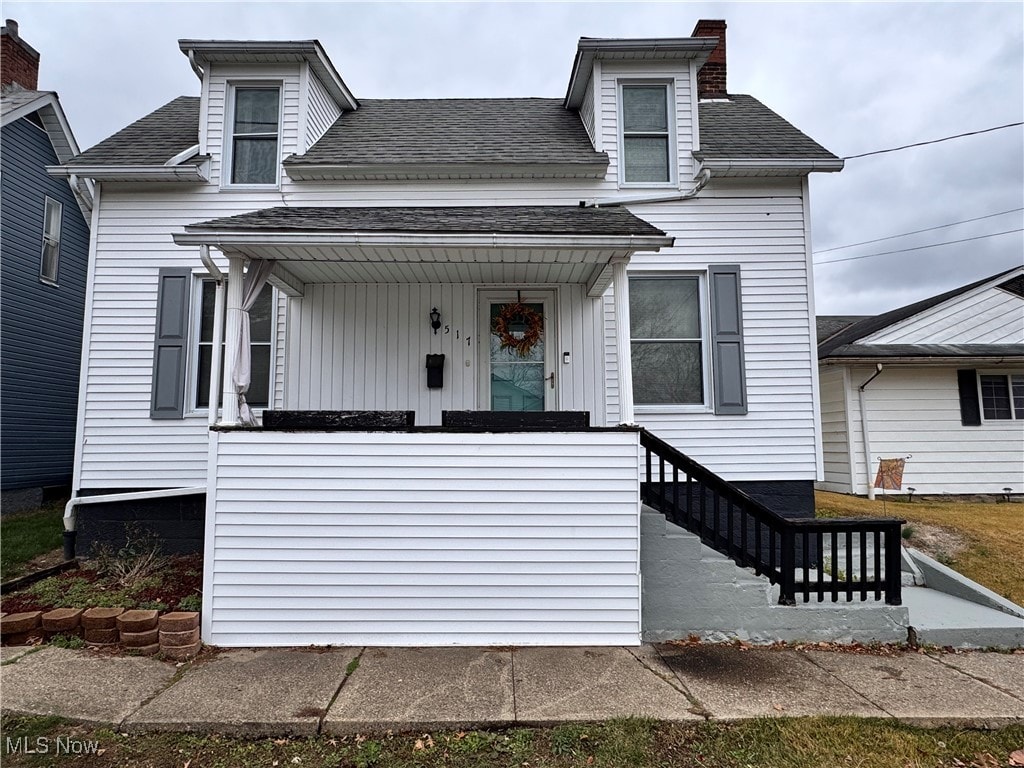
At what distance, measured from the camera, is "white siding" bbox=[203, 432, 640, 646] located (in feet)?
14.3

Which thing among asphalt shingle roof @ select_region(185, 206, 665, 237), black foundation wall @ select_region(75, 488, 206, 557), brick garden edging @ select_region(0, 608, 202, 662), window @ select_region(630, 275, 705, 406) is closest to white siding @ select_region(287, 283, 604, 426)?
window @ select_region(630, 275, 705, 406)

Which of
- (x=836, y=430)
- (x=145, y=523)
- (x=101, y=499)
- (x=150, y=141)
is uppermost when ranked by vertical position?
(x=150, y=141)

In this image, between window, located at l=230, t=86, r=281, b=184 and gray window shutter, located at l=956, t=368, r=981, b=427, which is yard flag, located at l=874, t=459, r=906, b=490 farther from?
window, located at l=230, t=86, r=281, b=184

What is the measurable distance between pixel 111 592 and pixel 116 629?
104cm

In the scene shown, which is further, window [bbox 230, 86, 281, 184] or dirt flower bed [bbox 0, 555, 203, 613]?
window [bbox 230, 86, 281, 184]

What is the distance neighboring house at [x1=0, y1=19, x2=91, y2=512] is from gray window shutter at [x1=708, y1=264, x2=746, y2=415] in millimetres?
9729

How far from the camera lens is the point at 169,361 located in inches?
249

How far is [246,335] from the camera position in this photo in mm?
4828

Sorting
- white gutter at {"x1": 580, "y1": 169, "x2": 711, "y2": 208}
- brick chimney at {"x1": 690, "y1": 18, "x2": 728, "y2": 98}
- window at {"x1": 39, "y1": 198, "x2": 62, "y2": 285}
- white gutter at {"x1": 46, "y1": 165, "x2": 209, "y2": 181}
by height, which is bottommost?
white gutter at {"x1": 580, "y1": 169, "x2": 711, "y2": 208}

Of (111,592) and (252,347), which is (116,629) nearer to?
(111,592)

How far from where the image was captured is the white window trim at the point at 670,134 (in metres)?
6.55

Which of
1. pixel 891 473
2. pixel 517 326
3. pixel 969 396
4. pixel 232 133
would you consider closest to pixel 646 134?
pixel 517 326

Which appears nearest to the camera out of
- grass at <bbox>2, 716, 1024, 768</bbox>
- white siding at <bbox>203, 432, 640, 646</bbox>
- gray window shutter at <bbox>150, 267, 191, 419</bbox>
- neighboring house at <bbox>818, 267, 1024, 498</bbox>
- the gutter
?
grass at <bbox>2, 716, 1024, 768</bbox>

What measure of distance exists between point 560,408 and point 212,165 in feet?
16.4
